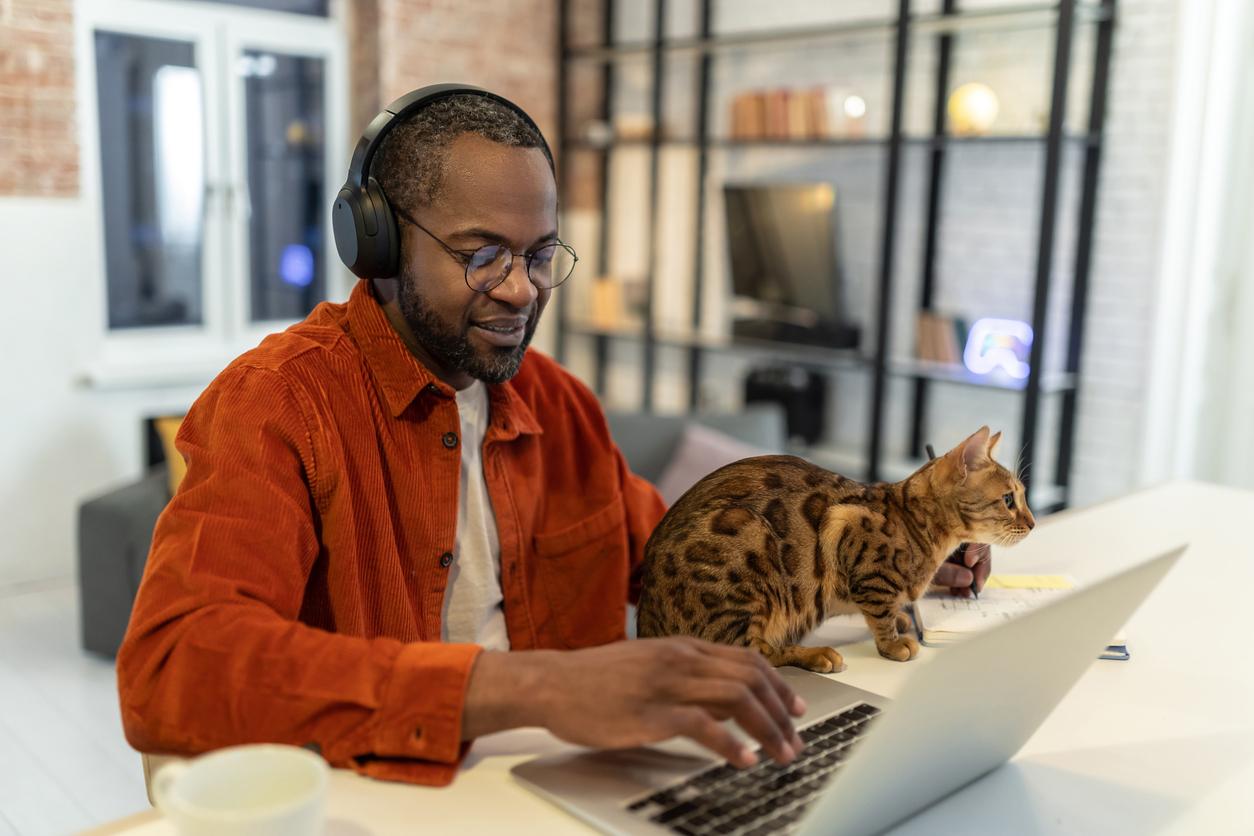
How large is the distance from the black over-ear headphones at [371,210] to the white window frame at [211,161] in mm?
3390

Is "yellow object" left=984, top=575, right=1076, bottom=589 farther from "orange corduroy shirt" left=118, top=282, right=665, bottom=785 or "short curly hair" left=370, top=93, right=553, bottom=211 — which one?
"short curly hair" left=370, top=93, right=553, bottom=211

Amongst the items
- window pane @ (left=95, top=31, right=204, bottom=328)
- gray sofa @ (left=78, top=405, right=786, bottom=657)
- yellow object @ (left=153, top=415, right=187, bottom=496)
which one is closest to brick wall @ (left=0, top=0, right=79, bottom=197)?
window pane @ (left=95, top=31, right=204, bottom=328)

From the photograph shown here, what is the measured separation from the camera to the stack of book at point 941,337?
436 cm

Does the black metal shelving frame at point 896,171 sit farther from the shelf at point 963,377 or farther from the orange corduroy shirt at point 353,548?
the orange corduroy shirt at point 353,548

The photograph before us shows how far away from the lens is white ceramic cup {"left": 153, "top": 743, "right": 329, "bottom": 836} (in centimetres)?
70

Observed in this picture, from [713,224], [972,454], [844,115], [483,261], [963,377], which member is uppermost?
[844,115]

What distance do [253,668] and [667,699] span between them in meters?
0.35

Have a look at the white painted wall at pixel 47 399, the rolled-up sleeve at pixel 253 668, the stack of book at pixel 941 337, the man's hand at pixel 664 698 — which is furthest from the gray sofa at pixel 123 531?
the man's hand at pixel 664 698

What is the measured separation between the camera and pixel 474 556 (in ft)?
4.58

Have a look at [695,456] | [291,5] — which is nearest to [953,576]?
[695,456]

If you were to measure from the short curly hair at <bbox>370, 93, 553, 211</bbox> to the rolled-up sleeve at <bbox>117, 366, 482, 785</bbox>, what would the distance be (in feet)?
1.33

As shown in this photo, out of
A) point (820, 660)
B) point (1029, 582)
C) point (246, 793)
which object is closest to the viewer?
point (246, 793)

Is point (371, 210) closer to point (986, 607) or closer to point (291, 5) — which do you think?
point (986, 607)

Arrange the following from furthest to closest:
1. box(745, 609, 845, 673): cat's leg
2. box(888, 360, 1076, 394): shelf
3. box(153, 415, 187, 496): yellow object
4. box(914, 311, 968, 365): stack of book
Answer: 1. box(914, 311, 968, 365): stack of book
2. box(888, 360, 1076, 394): shelf
3. box(153, 415, 187, 496): yellow object
4. box(745, 609, 845, 673): cat's leg
